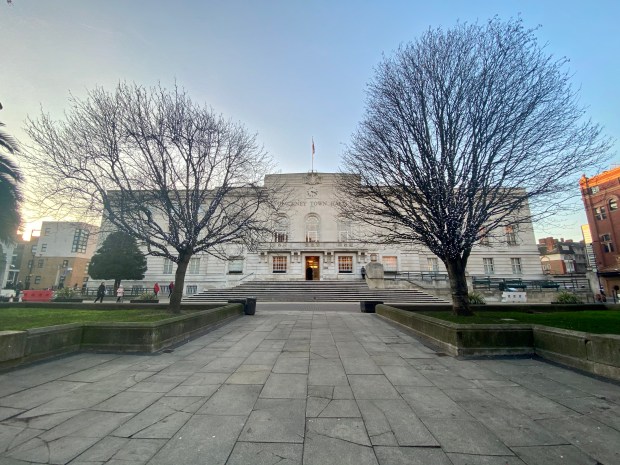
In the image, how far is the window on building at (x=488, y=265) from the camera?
38.1 metres

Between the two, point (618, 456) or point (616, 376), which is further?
point (616, 376)

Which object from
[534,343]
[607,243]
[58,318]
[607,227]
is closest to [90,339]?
[58,318]

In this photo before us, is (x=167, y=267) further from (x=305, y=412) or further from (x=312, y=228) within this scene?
(x=305, y=412)

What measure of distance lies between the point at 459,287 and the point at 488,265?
33.7 metres

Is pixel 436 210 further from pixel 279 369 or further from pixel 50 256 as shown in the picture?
pixel 50 256

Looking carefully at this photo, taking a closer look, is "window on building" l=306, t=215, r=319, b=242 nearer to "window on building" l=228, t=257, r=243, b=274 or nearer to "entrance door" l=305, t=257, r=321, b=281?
"entrance door" l=305, t=257, r=321, b=281

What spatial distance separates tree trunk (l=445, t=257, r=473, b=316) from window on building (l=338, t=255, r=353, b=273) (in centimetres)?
2698

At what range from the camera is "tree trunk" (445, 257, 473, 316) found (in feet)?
34.4

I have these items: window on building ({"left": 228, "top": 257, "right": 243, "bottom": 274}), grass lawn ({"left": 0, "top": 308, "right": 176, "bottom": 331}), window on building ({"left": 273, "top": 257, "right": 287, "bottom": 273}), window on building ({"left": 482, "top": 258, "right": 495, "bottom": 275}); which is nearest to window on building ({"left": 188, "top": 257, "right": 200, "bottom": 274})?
window on building ({"left": 228, "top": 257, "right": 243, "bottom": 274})

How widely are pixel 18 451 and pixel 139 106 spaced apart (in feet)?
38.9

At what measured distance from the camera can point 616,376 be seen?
495 centimetres

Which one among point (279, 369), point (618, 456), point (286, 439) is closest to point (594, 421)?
point (618, 456)

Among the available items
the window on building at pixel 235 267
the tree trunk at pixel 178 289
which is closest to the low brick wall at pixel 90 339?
the tree trunk at pixel 178 289

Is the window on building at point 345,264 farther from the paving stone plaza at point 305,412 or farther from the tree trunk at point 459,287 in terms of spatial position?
the paving stone plaza at point 305,412
